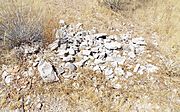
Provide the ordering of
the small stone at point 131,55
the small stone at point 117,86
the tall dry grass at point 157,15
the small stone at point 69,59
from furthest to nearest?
the tall dry grass at point 157,15 < the small stone at point 131,55 < the small stone at point 69,59 < the small stone at point 117,86

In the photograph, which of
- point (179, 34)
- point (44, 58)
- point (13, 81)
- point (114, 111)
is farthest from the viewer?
point (179, 34)

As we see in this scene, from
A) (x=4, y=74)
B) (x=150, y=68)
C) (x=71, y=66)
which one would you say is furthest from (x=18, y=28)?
(x=150, y=68)

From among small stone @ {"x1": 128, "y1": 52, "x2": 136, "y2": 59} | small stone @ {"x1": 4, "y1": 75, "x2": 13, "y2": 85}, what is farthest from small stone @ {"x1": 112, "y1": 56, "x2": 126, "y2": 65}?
small stone @ {"x1": 4, "y1": 75, "x2": 13, "y2": 85}

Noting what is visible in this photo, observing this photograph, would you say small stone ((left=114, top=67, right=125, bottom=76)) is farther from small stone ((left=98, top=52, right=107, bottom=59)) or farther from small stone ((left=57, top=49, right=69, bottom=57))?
small stone ((left=57, top=49, right=69, bottom=57))

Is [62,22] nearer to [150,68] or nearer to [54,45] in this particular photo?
[54,45]

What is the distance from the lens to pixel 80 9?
18.4ft

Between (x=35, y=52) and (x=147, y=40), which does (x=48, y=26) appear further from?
(x=147, y=40)

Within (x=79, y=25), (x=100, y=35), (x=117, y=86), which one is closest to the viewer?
(x=117, y=86)

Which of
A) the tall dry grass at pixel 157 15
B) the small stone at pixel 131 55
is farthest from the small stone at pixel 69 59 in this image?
the tall dry grass at pixel 157 15

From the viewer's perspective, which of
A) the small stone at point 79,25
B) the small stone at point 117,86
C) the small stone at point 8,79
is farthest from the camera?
the small stone at point 79,25

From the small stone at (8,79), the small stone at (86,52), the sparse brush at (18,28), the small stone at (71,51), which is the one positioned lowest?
the small stone at (8,79)

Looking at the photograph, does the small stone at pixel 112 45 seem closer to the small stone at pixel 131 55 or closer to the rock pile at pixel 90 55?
the rock pile at pixel 90 55

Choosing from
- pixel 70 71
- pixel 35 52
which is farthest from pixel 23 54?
pixel 70 71

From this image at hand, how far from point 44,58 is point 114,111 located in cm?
135
